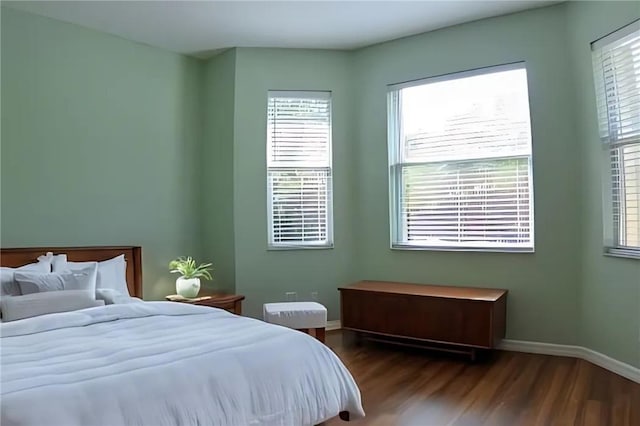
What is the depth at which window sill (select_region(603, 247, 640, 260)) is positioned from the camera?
3328 mm

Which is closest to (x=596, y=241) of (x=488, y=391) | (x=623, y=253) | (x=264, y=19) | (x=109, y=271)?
(x=623, y=253)

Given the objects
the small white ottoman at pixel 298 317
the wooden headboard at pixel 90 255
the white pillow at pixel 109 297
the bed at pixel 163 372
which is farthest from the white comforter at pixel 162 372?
the wooden headboard at pixel 90 255

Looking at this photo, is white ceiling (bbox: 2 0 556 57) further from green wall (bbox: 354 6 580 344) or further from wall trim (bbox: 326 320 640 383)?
wall trim (bbox: 326 320 640 383)

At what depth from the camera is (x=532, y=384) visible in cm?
331

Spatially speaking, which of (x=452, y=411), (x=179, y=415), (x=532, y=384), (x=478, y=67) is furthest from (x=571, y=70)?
(x=179, y=415)

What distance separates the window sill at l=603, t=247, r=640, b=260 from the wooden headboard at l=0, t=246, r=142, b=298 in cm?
387

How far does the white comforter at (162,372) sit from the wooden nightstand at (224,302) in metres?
1.32

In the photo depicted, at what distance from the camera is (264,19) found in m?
4.19

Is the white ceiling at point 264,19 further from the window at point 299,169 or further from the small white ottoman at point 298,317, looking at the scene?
the small white ottoman at point 298,317

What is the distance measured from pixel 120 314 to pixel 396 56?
11.4 feet

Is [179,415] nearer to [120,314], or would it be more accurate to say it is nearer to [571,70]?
[120,314]

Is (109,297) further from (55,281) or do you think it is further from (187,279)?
(187,279)

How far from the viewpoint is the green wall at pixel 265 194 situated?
485cm

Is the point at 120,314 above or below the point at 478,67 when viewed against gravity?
below
